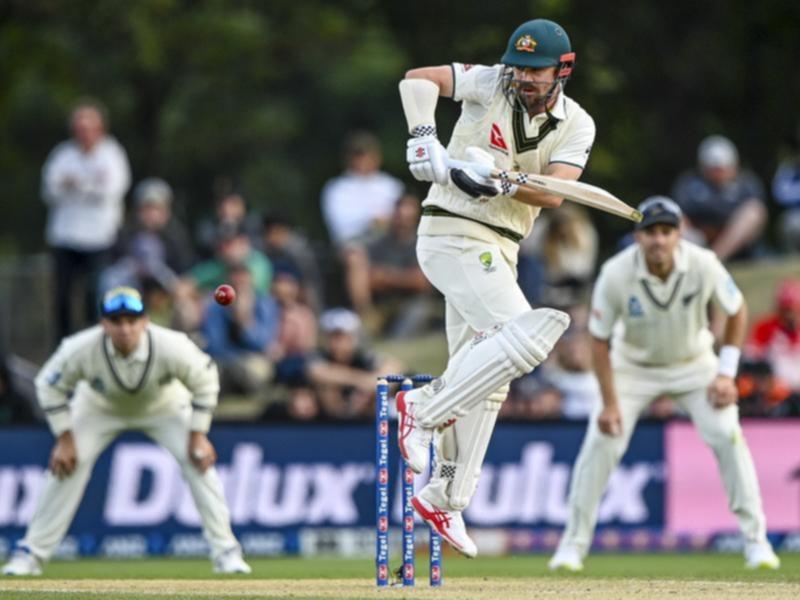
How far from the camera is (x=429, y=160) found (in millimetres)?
9328

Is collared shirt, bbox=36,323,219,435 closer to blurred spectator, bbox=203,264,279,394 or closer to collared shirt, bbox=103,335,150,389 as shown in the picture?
collared shirt, bbox=103,335,150,389

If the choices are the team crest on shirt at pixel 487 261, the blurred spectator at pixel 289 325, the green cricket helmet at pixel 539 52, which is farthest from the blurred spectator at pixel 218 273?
the green cricket helmet at pixel 539 52

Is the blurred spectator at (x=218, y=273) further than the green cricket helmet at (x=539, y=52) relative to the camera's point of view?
Yes

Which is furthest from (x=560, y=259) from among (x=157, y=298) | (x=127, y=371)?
(x=127, y=371)

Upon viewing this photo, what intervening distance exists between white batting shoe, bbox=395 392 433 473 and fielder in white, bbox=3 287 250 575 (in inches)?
109

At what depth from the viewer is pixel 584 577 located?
11.1 m

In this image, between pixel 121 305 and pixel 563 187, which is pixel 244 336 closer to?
pixel 121 305

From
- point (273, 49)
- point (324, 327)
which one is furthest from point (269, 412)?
point (273, 49)

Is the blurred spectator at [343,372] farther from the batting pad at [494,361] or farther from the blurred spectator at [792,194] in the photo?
the batting pad at [494,361]

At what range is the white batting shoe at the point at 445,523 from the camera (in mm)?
9883

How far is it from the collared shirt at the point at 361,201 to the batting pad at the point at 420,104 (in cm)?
831

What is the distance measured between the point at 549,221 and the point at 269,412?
3.93 meters

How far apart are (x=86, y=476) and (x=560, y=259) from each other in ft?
22.0

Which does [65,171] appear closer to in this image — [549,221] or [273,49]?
[549,221]
